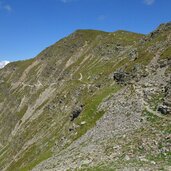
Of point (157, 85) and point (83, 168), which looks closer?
point (83, 168)

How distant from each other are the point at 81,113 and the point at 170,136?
44.7m

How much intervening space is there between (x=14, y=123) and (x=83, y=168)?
6145 inches

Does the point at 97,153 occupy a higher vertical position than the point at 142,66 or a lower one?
lower

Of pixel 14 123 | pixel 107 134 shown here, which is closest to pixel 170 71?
pixel 107 134

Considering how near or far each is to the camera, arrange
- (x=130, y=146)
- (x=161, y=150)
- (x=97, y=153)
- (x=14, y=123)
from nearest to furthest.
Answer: (x=161, y=150)
(x=130, y=146)
(x=97, y=153)
(x=14, y=123)

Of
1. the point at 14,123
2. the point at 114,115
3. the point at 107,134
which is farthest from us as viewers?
the point at 14,123

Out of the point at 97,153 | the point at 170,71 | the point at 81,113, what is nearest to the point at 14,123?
the point at 81,113

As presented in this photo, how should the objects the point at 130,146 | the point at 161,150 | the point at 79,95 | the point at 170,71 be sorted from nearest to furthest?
the point at 161,150 < the point at 130,146 < the point at 170,71 < the point at 79,95

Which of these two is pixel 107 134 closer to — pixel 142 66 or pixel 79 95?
pixel 142 66

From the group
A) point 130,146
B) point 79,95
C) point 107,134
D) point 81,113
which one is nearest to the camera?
point 130,146

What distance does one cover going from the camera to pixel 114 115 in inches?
2424

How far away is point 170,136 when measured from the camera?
38844mm

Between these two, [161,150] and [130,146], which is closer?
[161,150]

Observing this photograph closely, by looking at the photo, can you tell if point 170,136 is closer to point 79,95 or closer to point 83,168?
point 83,168
